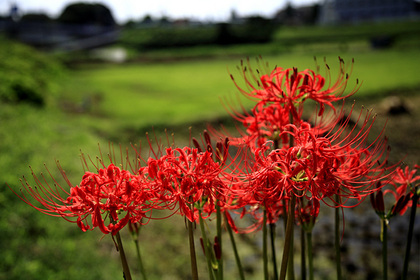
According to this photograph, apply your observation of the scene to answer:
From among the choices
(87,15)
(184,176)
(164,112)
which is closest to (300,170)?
(184,176)

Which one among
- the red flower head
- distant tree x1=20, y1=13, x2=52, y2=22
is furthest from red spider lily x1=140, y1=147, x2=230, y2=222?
distant tree x1=20, y1=13, x2=52, y2=22

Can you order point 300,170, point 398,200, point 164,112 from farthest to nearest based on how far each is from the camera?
point 164,112
point 398,200
point 300,170

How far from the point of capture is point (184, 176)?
93cm

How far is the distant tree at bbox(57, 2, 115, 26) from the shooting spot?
42.2 metres

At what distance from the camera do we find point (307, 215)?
117cm

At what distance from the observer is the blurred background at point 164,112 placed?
10.7 feet

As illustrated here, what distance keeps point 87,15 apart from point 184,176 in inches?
1861

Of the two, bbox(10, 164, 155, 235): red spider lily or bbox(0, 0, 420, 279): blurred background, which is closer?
bbox(10, 164, 155, 235): red spider lily

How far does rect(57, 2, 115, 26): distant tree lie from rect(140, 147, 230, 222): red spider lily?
4378 centimetres

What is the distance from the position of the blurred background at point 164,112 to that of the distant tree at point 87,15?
→ 57.6 feet

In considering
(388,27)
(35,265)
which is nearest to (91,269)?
(35,265)

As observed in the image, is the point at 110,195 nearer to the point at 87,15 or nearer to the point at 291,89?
the point at 291,89

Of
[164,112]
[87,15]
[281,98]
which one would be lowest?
[164,112]

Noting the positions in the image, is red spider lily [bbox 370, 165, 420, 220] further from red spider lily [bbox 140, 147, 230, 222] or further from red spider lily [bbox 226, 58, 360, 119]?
red spider lily [bbox 140, 147, 230, 222]
